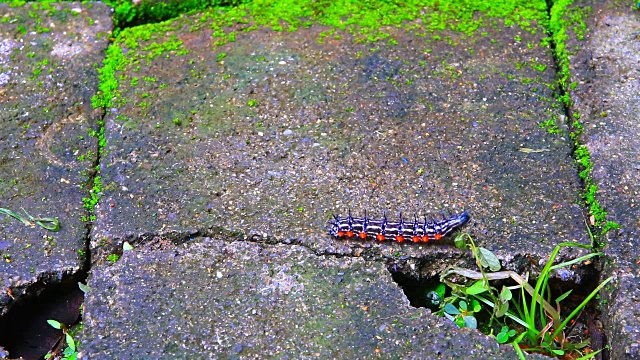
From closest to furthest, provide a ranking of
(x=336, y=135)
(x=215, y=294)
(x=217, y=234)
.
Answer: (x=215, y=294), (x=217, y=234), (x=336, y=135)

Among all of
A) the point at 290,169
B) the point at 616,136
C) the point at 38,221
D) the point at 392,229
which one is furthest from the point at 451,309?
the point at 38,221

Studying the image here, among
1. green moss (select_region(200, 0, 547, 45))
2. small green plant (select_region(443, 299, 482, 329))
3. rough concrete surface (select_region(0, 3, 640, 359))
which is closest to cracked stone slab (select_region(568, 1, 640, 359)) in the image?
rough concrete surface (select_region(0, 3, 640, 359))

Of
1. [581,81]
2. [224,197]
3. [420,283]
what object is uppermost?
[581,81]

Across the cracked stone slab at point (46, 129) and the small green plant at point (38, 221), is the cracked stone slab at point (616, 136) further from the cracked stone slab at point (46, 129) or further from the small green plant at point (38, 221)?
the small green plant at point (38, 221)

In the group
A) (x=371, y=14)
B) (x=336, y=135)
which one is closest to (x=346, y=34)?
(x=371, y=14)

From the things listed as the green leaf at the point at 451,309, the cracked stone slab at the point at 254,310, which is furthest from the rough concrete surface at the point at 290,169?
the green leaf at the point at 451,309

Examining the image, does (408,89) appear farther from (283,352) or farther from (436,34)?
(283,352)
